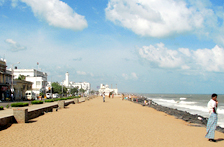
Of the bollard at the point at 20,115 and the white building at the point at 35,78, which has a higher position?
the white building at the point at 35,78

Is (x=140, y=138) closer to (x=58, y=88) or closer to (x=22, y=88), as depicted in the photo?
(x=22, y=88)

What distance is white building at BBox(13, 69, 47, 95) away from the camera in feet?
224

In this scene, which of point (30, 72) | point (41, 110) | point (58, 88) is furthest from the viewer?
point (58, 88)

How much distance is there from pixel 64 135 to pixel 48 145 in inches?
63.9

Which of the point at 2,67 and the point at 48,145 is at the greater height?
the point at 2,67

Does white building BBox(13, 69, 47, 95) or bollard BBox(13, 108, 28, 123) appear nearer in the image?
bollard BBox(13, 108, 28, 123)

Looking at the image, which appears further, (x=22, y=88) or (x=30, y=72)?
(x=30, y=72)

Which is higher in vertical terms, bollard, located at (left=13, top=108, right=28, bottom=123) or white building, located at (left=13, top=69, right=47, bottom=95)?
white building, located at (left=13, top=69, right=47, bottom=95)

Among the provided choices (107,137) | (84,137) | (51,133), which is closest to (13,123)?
(51,133)

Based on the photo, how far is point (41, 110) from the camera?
15.3 metres

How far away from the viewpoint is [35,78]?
70000 mm

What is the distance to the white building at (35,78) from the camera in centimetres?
6819

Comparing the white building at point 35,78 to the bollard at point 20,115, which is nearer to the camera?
the bollard at point 20,115

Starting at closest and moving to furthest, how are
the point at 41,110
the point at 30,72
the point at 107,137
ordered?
1. the point at 107,137
2. the point at 41,110
3. the point at 30,72
